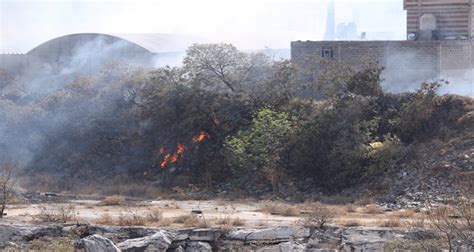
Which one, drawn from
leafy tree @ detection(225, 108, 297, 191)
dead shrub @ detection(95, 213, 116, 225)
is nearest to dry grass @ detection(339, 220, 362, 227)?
leafy tree @ detection(225, 108, 297, 191)

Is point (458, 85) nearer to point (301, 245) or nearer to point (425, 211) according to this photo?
point (425, 211)

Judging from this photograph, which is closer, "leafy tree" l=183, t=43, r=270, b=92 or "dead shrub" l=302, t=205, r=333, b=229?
"dead shrub" l=302, t=205, r=333, b=229

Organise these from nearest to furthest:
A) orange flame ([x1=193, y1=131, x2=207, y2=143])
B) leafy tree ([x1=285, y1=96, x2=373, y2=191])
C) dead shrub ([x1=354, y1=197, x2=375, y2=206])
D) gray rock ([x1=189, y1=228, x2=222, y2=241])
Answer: gray rock ([x1=189, y1=228, x2=222, y2=241]), dead shrub ([x1=354, y1=197, x2=375, y2=206]), leafy tree ([x1=285, y1=96, x2=373, y2=191]), orange flame ([x1=193, y1=131, x2=207, y2=143])

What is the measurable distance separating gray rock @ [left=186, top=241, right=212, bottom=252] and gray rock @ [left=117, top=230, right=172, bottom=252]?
1.50 feet

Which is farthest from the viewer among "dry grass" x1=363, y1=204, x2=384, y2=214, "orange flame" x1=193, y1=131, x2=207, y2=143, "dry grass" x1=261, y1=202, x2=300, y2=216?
"orange flame" x1=193, y1=131, x2=207, y2=143

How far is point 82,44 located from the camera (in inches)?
1607

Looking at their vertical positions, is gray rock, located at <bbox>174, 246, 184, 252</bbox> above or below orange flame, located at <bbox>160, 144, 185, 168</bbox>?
below

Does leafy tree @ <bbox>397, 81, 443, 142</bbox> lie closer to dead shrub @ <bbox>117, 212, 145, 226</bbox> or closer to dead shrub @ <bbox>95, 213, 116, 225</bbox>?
dead shrub @ <bbox>117, 212, 145, 226</bbox>

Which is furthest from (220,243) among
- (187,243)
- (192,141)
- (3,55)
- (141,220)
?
(3,55)

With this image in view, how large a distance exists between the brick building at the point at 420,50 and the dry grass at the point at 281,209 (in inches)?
295

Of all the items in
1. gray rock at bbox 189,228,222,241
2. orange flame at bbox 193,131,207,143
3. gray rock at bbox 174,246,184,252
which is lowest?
gray rock at bbox 174,246,184,252

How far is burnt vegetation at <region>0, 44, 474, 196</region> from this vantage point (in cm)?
2622

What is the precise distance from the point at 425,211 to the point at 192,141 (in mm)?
A: 8905

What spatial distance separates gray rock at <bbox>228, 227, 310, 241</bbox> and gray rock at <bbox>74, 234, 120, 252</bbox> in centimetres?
280
